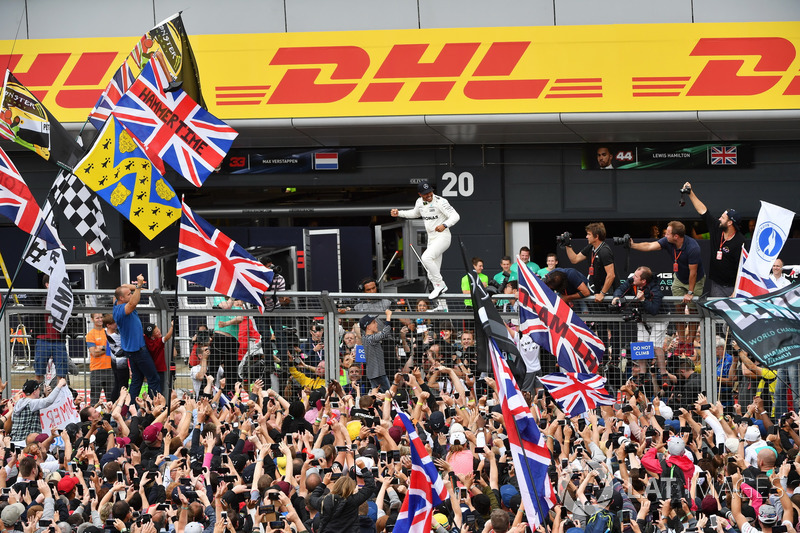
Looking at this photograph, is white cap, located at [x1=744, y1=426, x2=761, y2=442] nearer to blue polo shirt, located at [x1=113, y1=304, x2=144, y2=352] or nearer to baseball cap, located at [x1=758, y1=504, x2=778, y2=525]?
baseball cap, located at [x1=758, y1=504, x2=778, y2=525]

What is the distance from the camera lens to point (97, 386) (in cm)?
1438

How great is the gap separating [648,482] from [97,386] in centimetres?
768

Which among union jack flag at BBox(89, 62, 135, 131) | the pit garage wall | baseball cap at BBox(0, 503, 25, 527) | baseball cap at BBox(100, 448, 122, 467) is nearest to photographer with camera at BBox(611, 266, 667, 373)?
baseball cap at BBox(100, 448, 122, 467)

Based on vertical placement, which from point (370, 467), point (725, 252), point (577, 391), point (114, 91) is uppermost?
point (114, 91)

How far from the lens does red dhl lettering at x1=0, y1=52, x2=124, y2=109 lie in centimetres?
2003

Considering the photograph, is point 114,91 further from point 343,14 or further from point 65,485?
point 343,14

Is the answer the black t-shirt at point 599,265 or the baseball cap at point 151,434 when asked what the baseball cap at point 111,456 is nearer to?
the baseball cap at point 151,434

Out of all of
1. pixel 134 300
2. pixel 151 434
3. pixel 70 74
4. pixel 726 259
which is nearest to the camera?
pixel 151 434

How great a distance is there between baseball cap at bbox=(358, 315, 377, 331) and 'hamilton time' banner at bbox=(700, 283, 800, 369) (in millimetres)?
4092

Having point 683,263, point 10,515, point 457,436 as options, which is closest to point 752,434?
point 457,436

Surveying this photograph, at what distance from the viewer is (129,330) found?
535 inches

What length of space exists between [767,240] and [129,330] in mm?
7078

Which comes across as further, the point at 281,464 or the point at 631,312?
the point at 631,312

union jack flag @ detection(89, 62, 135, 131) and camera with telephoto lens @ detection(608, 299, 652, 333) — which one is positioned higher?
union jack flag @ detection(89, 62, 135, 131)
